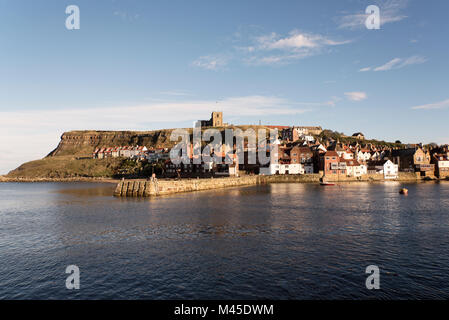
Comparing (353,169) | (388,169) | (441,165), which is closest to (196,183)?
(353,169)

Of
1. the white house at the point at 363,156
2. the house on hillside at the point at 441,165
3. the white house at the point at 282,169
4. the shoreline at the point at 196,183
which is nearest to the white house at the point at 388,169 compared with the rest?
the shoreline at the point at 196,183

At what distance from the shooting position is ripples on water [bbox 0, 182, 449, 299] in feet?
61.8

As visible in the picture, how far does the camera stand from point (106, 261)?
24391 millimetres

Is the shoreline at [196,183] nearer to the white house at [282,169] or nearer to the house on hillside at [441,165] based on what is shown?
the white house at [282,169]

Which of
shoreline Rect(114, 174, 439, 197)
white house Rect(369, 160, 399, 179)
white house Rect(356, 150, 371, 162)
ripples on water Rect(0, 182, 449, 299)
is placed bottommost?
ripples on water Rect(0, 182, 449, 299)

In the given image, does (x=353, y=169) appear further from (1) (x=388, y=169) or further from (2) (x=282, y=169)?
(2) (x=282, y=169)

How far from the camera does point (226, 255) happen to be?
25641 mm

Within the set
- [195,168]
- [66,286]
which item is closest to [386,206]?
[66,286]

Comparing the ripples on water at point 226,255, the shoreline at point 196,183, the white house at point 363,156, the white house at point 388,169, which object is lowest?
the ripples on water at point 226,255

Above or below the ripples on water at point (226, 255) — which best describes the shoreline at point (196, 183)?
above

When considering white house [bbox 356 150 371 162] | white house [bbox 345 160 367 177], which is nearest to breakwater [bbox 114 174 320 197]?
white house [bbox 345 160 367 177]

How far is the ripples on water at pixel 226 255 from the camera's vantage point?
18.8 meters

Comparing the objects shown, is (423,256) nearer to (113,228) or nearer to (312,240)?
(312,240)

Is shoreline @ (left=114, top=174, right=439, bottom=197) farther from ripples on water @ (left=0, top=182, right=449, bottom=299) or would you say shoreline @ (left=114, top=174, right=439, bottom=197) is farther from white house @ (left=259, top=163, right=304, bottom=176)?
ripples on water @ (left=0, top=182, right=449, bottom=299)
